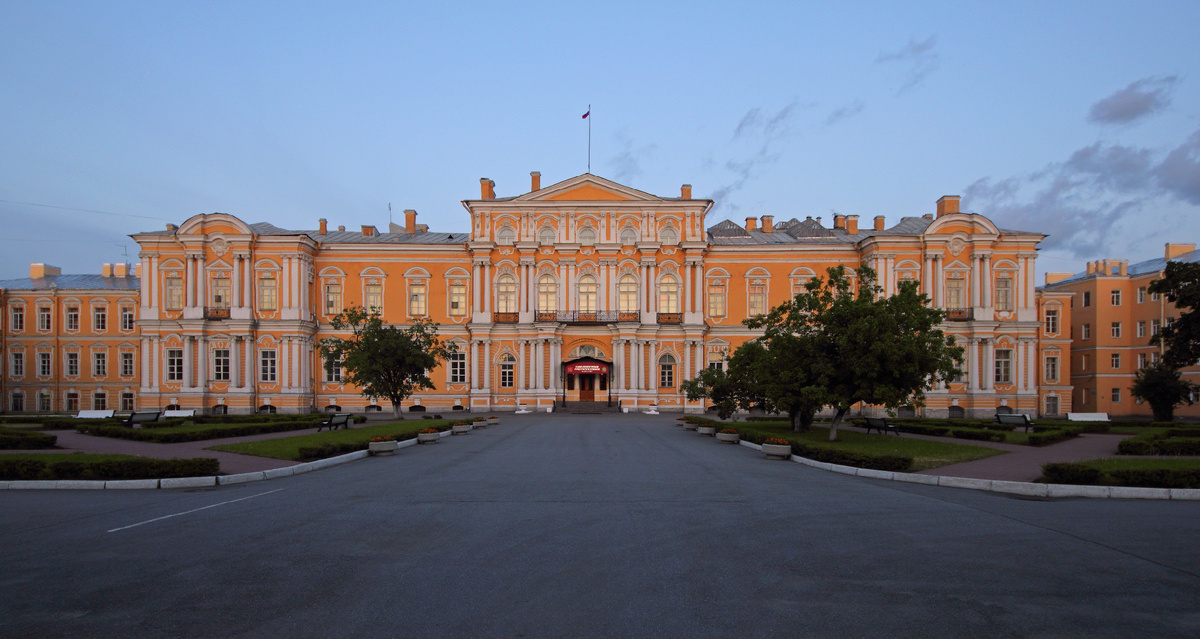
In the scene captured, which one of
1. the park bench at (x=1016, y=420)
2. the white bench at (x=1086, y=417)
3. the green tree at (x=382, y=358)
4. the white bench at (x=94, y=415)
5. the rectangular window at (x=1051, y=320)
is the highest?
the rectangular window at (x=1051, y=320)

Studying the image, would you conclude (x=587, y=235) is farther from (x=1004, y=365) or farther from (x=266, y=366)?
(x=1004, y=365)

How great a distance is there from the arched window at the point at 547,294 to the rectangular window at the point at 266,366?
17441mm

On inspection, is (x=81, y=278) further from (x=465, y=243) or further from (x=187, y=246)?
(x=465, y=243)

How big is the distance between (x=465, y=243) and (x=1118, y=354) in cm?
4663

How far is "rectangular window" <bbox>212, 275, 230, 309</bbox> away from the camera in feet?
152

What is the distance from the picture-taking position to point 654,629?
5855 millimetres

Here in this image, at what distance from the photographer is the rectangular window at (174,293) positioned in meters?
46.5

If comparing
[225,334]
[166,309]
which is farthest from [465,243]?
[166,309]

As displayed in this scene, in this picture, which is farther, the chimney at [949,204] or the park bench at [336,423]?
the chimney at [949,204]

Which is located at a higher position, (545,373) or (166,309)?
(166,309)

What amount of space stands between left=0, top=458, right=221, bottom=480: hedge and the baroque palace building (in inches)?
1277

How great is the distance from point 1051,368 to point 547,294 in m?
→ 34.9

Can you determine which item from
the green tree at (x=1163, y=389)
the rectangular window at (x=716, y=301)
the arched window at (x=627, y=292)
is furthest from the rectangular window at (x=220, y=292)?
the green tree at (x=1163, y=389)

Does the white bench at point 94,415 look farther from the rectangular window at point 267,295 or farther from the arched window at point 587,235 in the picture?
the arched window at point 587,235
